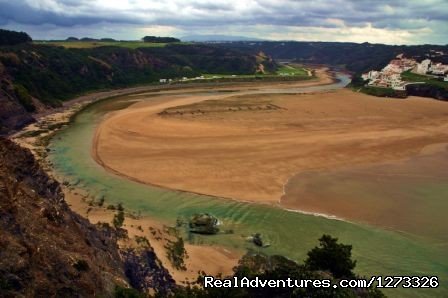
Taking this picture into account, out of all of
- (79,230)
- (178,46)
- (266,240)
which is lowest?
(266,240)

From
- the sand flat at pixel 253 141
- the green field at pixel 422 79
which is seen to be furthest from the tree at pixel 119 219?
the green field at pixel 422 79

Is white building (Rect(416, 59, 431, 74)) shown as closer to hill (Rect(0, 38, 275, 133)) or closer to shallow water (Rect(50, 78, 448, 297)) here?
hill (Rect(0, 38, 275, 133))

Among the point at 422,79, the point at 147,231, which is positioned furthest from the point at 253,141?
the point at 422,79

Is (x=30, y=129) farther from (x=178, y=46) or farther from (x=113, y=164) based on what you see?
(x=178, y=46)

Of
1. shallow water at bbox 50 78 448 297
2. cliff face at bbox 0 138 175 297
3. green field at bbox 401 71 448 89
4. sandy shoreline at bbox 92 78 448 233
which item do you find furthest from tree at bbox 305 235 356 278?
green field at bbox 401 71 448 89

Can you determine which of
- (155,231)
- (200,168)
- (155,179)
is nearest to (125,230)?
(155,231)

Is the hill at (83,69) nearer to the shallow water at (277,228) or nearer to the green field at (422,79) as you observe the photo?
the shallow water at (277,228)

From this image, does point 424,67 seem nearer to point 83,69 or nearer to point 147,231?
point 83,69
